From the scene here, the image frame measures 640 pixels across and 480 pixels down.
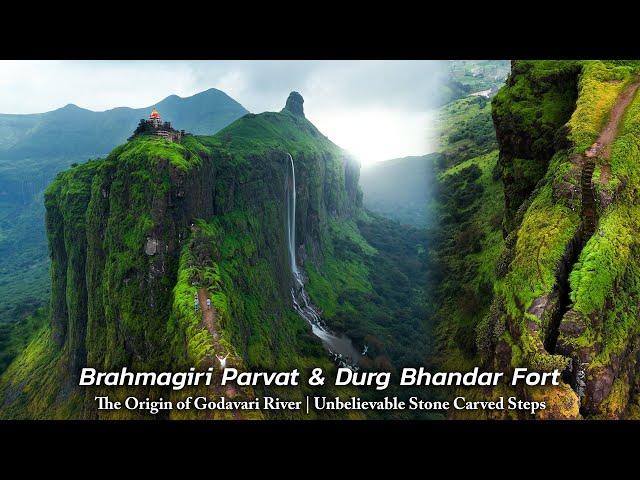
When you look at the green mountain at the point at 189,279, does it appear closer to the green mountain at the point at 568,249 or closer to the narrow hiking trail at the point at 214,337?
the narrow hiking trail at the point at 214,337

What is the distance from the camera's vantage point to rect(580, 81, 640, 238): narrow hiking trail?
18.9m

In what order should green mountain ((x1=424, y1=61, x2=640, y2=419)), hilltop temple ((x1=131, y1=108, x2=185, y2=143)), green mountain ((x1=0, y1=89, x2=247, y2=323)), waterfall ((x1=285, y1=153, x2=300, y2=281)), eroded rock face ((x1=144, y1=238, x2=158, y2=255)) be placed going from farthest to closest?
green mountain ((x1=0, y1=89, x2=247, y2=323)) < waterfall ((x1=285, y1=153, x2=300, y2=281)) < hilltop temple ((x1=131, y1=108, x2=185, y2=143)) < eroded rock face ((x1=144, y1=238, x2=158, y2=255)) < green mountain ((x1=424, y1=61, x2=640, y2=419))

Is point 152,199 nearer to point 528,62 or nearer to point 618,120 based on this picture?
point 528,62

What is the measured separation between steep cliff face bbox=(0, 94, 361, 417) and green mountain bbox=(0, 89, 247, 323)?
115 feet

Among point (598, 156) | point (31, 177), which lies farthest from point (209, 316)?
point (31, 177)

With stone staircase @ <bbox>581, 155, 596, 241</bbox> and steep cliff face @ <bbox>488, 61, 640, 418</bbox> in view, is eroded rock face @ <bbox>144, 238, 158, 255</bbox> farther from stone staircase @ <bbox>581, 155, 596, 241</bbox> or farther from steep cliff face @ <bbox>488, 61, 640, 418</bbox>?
stone staircase @ <bbox>581, 155, 596, 241</bbox>

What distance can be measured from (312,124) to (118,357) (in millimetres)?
92484

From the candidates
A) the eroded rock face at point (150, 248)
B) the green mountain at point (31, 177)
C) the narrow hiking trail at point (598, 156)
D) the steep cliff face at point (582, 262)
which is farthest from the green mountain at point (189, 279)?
the green mountain at point (31, 177)

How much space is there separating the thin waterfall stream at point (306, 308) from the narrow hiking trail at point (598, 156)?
3109cm

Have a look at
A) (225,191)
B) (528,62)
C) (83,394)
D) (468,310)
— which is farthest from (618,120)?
(83,394)

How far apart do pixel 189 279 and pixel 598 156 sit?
83.8 feet

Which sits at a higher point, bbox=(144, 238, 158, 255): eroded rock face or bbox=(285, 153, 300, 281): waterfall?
bbox=(285, 153, 300, 281): waterfall

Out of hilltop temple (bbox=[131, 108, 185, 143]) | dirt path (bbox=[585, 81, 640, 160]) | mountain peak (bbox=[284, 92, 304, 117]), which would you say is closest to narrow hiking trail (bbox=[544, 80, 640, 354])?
dirt path (bbox=[585, 81, 640, 160])

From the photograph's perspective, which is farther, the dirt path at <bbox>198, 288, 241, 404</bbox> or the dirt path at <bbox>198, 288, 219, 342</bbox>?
the dirt path at <bbox>198, 288, 219, 342</bbox>
